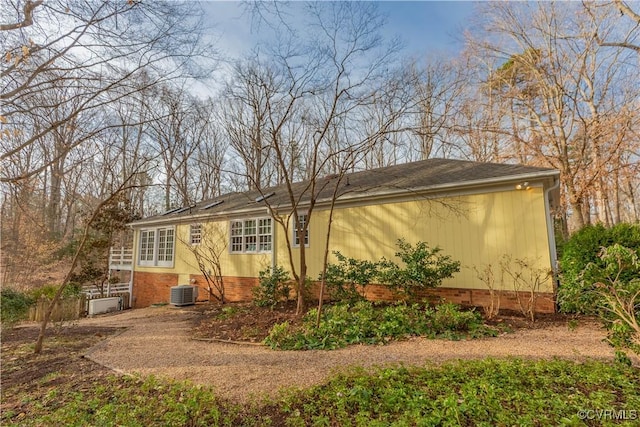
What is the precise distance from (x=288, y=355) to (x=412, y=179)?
20.5 ft

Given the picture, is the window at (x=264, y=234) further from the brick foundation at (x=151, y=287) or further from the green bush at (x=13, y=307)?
the green bush at (x=13, y=307)

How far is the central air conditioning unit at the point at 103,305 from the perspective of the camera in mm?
11859

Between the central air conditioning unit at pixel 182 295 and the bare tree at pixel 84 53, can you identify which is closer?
the bare tree at pixel 84 53

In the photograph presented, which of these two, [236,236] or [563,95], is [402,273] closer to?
[236,236]

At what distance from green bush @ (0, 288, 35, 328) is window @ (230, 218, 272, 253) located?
20.4ft

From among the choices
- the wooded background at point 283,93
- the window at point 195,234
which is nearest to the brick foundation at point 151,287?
the window at point 195,234

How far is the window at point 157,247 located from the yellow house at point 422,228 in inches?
21.8

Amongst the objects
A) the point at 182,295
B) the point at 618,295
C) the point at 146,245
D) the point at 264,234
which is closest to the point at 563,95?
the point at 618,295

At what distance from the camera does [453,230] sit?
25.1 ft

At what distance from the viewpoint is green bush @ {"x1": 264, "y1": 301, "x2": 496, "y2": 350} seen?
Answer: 209 inches

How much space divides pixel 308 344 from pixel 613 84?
17.5 m

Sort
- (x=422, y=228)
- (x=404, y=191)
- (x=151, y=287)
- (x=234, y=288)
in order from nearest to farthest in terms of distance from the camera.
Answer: (x=422, y=228) < (x=404, y=191) < (x=234, y=288) < (x=151, y=287)

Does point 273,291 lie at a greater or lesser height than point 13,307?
greater

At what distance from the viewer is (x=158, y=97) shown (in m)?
6.36
